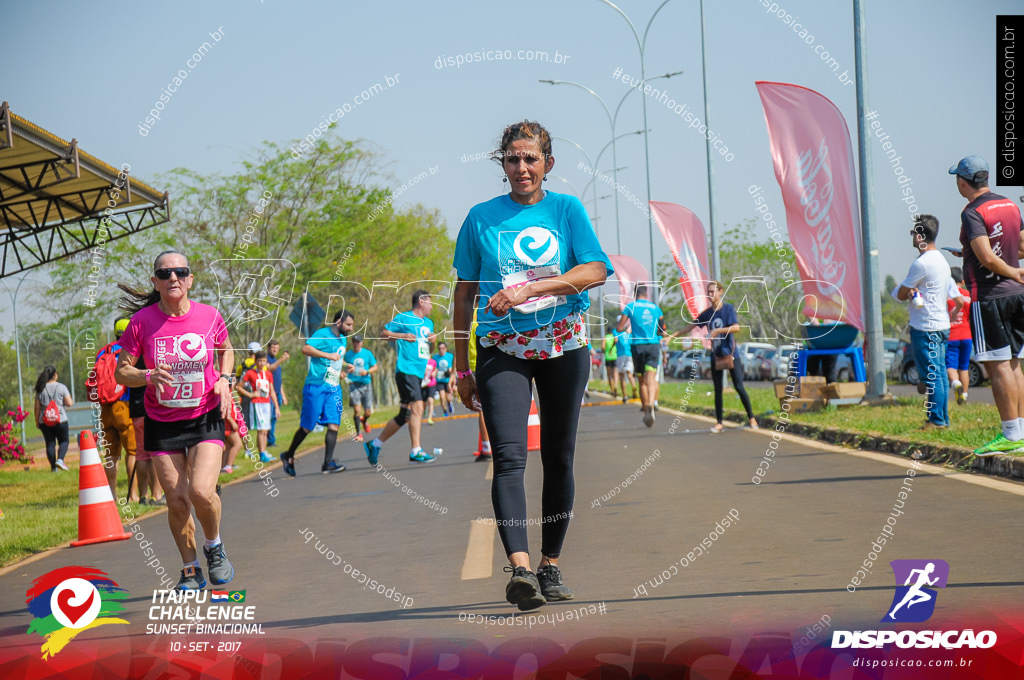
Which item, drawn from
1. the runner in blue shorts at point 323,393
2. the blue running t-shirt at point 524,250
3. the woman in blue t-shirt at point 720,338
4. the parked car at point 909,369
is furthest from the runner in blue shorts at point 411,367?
the parked car at point 909,369

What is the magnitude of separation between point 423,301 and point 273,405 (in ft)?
20.9

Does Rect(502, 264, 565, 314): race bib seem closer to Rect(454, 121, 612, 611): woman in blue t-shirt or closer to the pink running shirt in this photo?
Rect(454, 121, 612, 611): woman in blue t-shirt

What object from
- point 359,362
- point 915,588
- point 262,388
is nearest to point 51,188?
point 262,388

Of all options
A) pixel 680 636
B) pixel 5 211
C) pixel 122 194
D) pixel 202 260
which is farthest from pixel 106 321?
pixel 680 636

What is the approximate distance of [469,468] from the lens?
13172 mm

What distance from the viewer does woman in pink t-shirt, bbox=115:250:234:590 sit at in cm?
596

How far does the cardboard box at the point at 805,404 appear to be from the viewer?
634 inches

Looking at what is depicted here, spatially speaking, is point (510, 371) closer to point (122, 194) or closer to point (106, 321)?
point (122, 194)

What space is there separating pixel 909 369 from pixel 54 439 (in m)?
19.5

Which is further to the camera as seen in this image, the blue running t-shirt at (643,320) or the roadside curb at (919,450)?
the blue running t-shirt at (643,320)

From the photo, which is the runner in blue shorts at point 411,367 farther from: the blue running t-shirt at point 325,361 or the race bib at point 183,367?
the race bib at point 183,367

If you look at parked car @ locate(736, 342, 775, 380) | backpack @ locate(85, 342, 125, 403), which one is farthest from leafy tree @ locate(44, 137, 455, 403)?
parked car @ locate(736, 342, 775, 380)

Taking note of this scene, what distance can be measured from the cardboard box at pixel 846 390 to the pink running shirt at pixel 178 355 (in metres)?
11.1

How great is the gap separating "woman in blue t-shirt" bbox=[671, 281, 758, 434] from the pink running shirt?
999 centimetres
